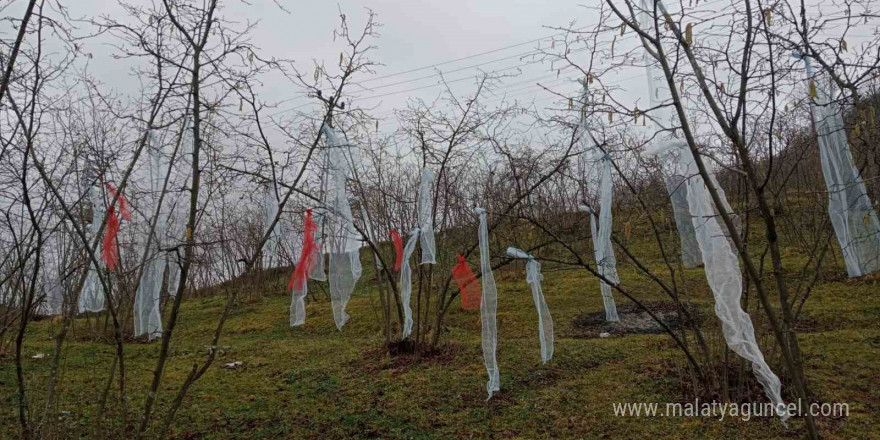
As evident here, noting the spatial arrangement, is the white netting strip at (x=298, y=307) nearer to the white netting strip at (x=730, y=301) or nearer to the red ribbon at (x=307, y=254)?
the red ribbon at (x=307, y=254)

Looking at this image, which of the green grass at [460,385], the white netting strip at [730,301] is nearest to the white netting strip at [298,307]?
the green grass at [460,385]

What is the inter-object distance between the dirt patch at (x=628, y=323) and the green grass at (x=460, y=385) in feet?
0.87

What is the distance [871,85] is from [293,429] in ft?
12.8

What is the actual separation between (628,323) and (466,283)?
2.96 meters

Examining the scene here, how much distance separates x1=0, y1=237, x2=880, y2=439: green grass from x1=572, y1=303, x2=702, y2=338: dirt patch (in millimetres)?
266

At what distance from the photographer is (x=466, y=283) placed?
4.46 m

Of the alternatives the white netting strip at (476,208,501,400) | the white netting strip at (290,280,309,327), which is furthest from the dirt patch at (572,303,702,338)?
the white netting strip at (290,280,309,327)

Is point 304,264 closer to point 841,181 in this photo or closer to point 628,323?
point 628,323

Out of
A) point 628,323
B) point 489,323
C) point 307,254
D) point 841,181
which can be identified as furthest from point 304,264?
point 841,181

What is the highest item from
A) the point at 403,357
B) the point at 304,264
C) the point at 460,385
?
the point at 304,264

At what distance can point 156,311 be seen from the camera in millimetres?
5324

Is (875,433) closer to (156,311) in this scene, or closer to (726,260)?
(726,260)

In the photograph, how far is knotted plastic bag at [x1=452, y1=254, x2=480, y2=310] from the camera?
4336mm

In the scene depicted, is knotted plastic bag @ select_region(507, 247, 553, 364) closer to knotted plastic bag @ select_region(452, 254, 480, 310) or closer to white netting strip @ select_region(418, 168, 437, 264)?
knotted plastic bag @ select_region(452, 254, 480, 310)
